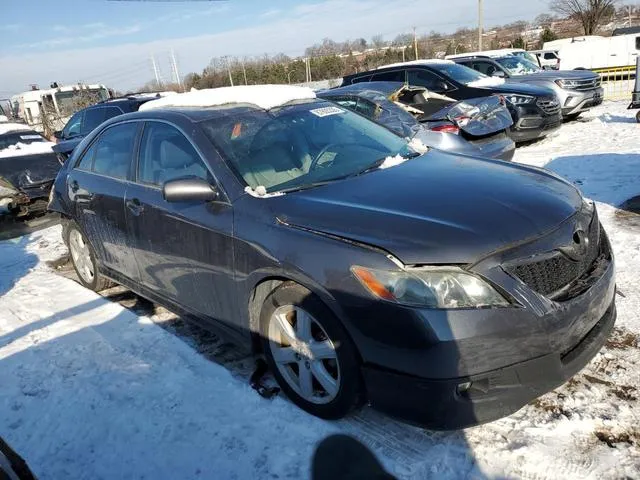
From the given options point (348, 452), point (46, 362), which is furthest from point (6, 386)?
point (348, 452)

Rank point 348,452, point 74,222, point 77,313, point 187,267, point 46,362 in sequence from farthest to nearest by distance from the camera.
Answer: point 74,222, point 77,313, point 46,362, point 187,267, point 348,452

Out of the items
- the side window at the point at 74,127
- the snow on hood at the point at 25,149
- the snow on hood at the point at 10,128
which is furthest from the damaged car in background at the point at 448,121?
the snow on hood at the point at 10,128

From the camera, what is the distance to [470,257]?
2293 mm

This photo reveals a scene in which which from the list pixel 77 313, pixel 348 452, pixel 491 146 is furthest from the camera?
pixel 491 146

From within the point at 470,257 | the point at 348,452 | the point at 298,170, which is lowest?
the point at 348,452

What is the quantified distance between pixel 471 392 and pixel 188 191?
6.26 feet

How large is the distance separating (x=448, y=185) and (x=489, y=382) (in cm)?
113

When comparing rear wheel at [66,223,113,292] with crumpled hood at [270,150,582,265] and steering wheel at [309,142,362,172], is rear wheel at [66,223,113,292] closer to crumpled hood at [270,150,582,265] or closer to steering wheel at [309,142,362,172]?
steering wheel at [309,142,362,172]

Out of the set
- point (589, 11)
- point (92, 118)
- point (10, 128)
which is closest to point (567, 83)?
point (92, 118)

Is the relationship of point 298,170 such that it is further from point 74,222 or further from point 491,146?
point 491,146

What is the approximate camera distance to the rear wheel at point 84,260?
16.2 ft

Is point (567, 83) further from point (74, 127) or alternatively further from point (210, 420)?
point (210, 420)

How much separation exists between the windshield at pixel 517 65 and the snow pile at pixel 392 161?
11.8 meters

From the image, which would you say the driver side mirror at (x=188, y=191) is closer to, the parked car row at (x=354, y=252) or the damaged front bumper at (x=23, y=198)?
the parked car row at (x=354, y=252)
